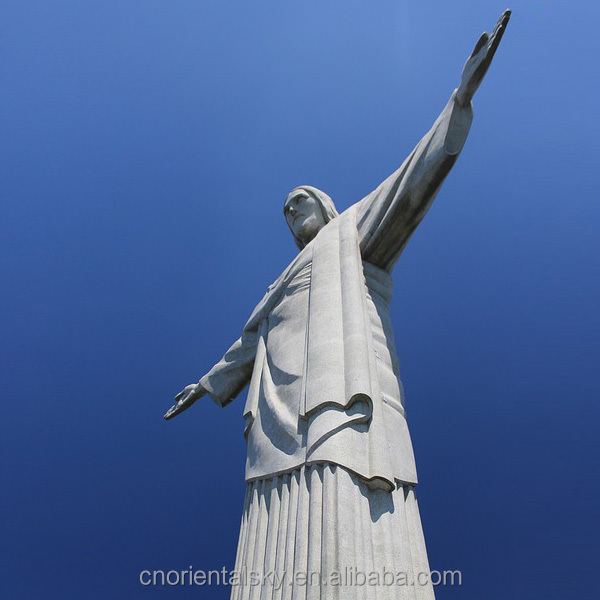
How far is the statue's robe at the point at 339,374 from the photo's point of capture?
4918 mm

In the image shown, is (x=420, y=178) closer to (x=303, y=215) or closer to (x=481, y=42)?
(x=481, y=42)

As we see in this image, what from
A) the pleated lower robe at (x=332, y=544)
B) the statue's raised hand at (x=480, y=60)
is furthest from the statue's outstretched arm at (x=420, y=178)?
the pleated lower robe at (x=332, y=544)

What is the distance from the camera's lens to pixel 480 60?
5996 mm

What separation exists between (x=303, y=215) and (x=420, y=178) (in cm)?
231

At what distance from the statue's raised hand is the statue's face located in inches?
109

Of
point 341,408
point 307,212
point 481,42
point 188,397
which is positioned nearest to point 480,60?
point 481,42

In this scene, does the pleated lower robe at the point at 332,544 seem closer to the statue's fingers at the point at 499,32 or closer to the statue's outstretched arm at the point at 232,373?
the statue's outstretched arm at the point at 232,373

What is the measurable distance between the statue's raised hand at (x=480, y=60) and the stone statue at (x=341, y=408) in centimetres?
1

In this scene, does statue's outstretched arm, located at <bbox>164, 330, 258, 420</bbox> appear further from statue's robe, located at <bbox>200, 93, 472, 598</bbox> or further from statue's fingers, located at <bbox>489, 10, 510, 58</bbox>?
statue's fingers, located at <bbox>489, 10, 510, 58</bbox>

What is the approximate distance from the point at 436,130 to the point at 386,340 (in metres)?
2.26

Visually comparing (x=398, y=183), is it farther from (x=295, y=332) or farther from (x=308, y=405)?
(x=308, y=405)

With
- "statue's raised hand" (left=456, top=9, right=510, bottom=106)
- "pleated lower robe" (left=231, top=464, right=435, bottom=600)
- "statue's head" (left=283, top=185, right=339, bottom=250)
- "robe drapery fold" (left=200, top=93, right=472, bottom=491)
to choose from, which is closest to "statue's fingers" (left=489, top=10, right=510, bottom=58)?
"statue's raised hand" (left=456, top=9, right=510, bottom=106)

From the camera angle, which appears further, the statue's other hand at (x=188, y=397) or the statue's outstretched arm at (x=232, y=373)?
the statue's other hand at (x=188, y=397)

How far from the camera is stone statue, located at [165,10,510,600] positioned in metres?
4.62
